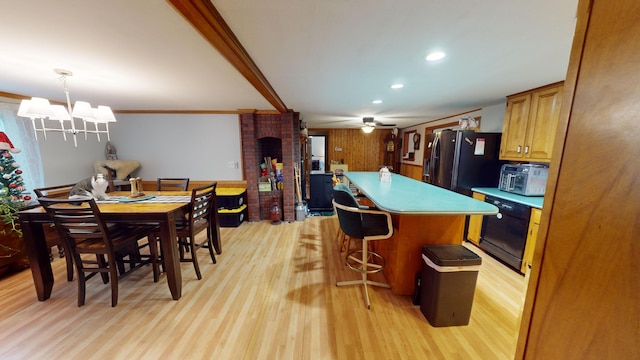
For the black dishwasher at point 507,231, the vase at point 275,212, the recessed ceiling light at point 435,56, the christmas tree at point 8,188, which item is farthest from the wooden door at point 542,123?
the christmas tree at point 8,188

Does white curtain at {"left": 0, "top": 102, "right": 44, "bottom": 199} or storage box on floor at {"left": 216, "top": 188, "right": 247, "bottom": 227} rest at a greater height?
white curtain at {"left": 0, "top": 102, "right": 44, "bottom": 199}

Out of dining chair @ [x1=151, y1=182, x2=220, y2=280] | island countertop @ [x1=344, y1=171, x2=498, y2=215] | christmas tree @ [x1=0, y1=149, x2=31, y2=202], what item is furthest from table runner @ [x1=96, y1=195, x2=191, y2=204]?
island countertop @ [x1=344, y1=171, x2=498, y2=215]

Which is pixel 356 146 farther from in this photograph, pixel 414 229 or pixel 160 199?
pixel 160 199

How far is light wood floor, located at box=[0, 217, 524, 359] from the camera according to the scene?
5.17 ft

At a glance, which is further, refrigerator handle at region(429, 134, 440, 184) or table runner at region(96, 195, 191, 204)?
refrigerator handle at region(429, 134, 440, 184)

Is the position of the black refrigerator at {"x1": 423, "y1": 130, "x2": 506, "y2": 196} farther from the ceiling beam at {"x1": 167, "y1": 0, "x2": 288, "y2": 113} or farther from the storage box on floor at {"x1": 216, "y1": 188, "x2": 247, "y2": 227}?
the storage box on floor at {"x1": 216, "y1": 188, "x2": 247, "y2": 227}

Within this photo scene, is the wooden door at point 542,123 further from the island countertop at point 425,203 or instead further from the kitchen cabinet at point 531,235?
the island countertop at point 425,203

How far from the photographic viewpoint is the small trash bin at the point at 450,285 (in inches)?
67.6

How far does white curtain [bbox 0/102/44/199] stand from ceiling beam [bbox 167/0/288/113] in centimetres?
361

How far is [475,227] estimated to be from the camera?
315 cm

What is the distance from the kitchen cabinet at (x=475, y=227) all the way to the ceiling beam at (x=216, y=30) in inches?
127

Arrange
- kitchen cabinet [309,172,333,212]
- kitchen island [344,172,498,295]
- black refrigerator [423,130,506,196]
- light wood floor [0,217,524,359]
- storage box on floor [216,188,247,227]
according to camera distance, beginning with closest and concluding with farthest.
→ light wood floor [0,217,524,359] < kitchen island [344,172,498,295] < black refrigerator [423,130,506,196] < storage box on floor [216,188,247,227] < kitchen cabinet [309,172,333,212]

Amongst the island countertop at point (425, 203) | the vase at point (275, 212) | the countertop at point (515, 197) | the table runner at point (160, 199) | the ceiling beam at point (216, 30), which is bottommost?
the vase at point (275, 212)

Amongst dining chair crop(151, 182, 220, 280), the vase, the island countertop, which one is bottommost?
the vase
